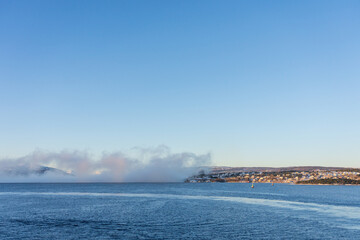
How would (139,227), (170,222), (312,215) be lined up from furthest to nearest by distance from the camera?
(312,215) < (170,222) < (139,227)

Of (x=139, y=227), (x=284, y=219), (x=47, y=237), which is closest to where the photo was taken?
(x=47, y=237)

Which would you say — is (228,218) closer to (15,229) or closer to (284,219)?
(284,219)

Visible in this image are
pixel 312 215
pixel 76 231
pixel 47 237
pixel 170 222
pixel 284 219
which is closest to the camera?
pixel 47 237

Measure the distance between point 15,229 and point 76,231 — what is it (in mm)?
13180

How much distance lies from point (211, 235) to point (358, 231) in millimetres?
29481

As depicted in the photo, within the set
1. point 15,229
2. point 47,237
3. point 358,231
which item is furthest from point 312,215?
point 15,229

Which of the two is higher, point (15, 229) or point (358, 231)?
point (15, 229)

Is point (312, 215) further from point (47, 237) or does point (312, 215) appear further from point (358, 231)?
point (47, 237)

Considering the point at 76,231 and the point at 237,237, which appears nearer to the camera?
the point at 237,237

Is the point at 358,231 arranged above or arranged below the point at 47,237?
below

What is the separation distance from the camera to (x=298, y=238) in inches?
1934

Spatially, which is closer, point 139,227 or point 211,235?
point 211,235

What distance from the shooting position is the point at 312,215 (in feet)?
242

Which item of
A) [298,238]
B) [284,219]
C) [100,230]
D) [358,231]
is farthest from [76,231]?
[358,231]
